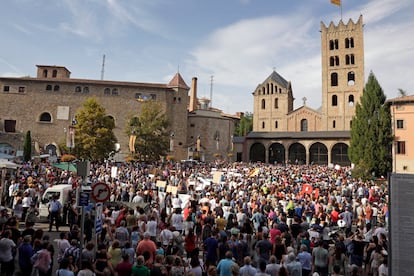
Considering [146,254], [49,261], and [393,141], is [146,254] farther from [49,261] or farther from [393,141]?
[393,141]

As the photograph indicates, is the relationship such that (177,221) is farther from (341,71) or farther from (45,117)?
(341,71)

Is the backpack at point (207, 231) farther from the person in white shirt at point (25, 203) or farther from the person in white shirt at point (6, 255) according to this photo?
the person in white shirt at point (25, 203)

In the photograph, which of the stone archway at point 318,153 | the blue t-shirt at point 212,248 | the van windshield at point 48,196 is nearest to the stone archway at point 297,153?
the stone archway at point 318,153

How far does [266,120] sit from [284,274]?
2302 inches

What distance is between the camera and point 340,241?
26.2 feet

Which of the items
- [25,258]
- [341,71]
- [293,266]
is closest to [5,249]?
[25,258]

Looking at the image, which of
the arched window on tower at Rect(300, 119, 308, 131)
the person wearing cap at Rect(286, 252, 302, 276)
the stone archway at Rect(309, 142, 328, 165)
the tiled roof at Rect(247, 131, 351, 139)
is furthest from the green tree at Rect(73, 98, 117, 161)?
the arched window on tower at Rect(300, 119, 308, 131)

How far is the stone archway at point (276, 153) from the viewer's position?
53.8 m

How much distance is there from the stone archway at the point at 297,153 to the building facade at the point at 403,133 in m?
17.7

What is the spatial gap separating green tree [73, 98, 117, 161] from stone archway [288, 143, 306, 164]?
29.2 meters

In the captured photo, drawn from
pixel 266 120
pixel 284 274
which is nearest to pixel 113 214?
pixel 284 274

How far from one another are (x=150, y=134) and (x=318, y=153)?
88.8 ft

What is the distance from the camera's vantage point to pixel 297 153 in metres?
52.8

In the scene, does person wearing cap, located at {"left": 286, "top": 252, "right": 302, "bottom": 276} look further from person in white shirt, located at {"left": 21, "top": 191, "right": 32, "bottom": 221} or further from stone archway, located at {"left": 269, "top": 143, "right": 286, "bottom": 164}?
stone archway, located at {"left": 269, "top": 143, "right": 286, "bottom": 164}
